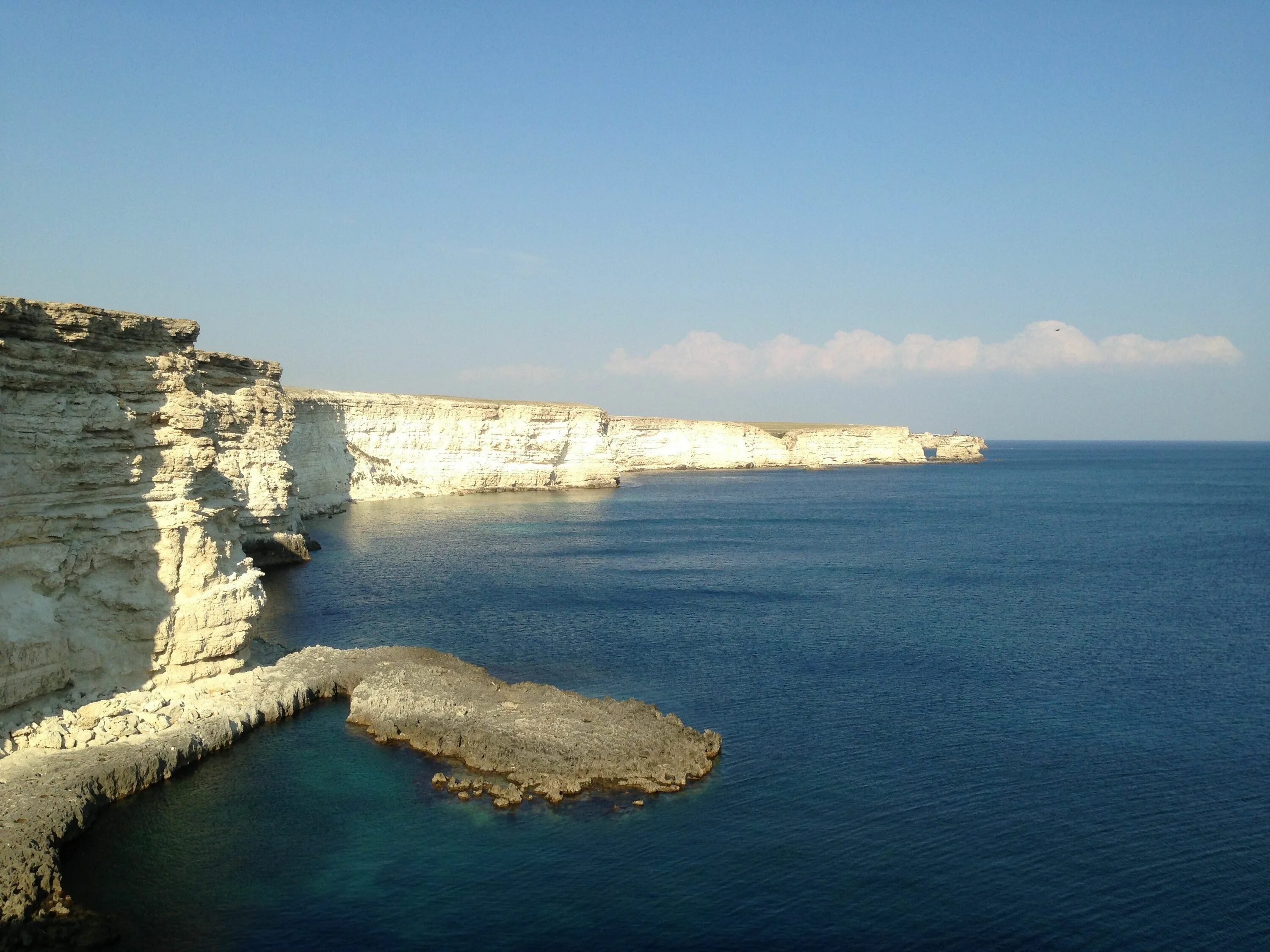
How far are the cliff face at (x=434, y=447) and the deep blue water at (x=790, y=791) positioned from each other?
29653 mm

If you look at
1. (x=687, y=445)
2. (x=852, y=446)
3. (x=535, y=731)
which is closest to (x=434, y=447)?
(x=687, y=445)

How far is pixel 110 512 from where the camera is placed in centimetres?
2056

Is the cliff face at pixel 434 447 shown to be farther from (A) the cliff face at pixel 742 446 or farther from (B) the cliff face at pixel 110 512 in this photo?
(B) the cliff face at pixel 110 512

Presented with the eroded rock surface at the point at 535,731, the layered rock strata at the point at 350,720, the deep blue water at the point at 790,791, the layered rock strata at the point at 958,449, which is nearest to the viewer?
the deep blue water at the point at 790,791

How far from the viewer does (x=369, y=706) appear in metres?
22.6

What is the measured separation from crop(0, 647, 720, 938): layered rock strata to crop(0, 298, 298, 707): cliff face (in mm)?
1241

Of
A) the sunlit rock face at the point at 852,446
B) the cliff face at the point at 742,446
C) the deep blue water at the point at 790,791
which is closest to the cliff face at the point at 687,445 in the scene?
the cliff face at the point at 742,446

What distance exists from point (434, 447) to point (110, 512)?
64.0 meters

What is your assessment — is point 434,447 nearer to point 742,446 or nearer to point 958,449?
point 742,446

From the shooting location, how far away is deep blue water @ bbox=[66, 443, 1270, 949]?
1408 centimetres

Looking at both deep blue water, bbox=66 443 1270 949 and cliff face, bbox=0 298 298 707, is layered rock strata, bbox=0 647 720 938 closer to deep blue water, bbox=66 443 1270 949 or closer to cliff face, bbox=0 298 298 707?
deep blue water, bbox=66 443 1270 949

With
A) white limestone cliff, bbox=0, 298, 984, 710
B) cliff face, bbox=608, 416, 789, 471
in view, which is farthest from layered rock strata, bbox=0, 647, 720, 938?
cliff face, bbox=608, 416, 789, 471

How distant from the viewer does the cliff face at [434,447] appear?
7138cm

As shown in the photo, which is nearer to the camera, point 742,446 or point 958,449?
point 742,446
